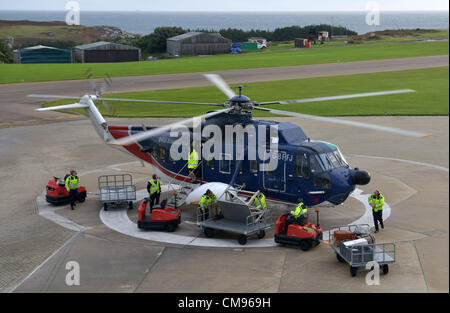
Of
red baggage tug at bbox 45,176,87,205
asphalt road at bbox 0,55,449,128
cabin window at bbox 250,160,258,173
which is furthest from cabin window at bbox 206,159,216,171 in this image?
asphalt road at bbox 0,55,449,128

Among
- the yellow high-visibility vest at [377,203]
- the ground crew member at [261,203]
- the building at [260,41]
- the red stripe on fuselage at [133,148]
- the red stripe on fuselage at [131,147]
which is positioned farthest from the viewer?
the building at [260,41]

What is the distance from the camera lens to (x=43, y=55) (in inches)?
3912

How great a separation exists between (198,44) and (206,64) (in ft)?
37.1

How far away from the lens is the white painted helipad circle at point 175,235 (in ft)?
60.6

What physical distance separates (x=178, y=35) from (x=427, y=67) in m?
48.6

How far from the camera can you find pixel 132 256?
57.7ft

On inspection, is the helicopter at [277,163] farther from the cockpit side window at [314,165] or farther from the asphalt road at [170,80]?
the asphalt road at [170,80]

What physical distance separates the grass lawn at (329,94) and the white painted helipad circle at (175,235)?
22019mm

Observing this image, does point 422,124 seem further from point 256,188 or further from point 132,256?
point 132,256

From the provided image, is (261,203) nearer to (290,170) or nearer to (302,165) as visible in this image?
(290,170)

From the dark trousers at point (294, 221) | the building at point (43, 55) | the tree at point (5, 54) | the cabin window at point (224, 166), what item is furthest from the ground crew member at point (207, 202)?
the tree at point (5, 54)

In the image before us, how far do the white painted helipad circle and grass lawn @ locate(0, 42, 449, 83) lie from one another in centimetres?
5556

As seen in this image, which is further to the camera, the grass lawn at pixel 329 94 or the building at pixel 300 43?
the building at pixel 300 43
